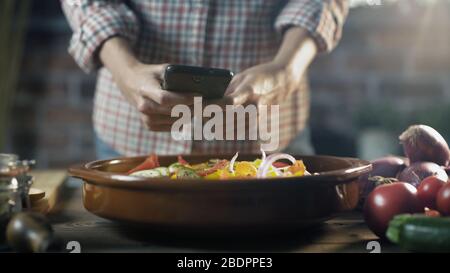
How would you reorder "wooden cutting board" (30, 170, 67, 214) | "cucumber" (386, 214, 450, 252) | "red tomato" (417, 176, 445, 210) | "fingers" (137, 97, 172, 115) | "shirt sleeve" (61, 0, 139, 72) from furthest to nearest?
1. "shirt sleeve" (61, 0, 139, 72)
2. "fingers" (137, 97, 172, 115)
3. "wooden cutting board" (30, 170, 67, 214)
4. "red tomato" (417, 176, 445, 210)
5. "cucumber" (386, 214, 450, 252)

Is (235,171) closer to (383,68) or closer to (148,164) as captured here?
(148,164)

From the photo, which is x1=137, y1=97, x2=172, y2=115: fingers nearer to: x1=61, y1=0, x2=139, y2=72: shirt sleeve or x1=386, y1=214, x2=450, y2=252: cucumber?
x1=61, y1=0, x2=139, y2=72: shirt sleeve

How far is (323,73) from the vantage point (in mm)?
2420

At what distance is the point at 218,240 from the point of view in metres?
0.70

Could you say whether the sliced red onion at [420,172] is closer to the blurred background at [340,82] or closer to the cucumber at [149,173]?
the cucumber at [149,173]

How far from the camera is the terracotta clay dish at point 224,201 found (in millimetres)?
637

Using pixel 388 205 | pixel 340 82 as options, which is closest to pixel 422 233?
pixel 388 205

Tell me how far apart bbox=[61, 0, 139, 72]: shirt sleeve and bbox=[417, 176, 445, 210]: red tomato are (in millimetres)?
745

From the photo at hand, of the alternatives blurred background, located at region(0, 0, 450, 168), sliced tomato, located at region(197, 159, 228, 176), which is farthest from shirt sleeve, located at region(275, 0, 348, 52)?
blurred background, located at region(0, 0, 450, 168)

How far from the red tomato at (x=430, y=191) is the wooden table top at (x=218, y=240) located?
0.26 feet

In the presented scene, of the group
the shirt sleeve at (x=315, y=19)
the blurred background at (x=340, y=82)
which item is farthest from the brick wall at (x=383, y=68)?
the shirt sleeve at (x=315, y=19)

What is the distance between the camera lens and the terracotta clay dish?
0.64 m

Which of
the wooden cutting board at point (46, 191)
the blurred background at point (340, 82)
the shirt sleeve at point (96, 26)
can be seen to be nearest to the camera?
the wooden cutting board at point (46, 191)

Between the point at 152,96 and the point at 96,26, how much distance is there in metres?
0.36
